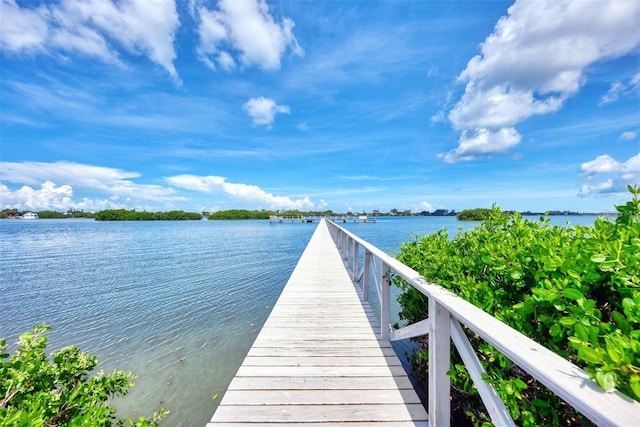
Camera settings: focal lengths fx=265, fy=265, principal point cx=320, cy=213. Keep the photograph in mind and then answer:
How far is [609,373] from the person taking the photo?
0.70m

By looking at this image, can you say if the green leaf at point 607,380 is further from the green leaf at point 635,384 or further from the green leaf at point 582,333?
the green leaf at point 582,333

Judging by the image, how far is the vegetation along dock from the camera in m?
0.85

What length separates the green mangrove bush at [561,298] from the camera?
794 millimetres

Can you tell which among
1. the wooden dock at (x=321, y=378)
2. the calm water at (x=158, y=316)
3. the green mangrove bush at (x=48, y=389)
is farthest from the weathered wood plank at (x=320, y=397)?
the calm water at (x=158, y=316)

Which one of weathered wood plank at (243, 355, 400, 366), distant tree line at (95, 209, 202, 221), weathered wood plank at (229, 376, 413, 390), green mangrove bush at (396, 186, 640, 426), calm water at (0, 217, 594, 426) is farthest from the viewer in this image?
distant tree line at (95, 209, 202, 221)

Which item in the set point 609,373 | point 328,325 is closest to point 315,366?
point 328,325

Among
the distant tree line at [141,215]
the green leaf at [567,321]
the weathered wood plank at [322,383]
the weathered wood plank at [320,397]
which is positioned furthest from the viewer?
the distant tree line at [141,215]

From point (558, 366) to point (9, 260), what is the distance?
2118 cm

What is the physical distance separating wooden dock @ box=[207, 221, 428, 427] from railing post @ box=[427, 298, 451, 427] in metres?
0.25

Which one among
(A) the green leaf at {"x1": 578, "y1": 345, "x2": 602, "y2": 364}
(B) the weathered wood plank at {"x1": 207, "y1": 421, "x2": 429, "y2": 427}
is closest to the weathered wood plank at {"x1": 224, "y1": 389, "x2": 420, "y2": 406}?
(B) the weathered wood plank at {"x1": 207, "y1": 421, "x2": 429, "y2": 427}

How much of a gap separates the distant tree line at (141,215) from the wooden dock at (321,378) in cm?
10396

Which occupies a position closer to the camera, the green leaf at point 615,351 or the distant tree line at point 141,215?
the green leaf at point 615,351

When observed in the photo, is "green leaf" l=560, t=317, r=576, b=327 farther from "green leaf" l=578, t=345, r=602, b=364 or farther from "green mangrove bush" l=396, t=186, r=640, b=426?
"green leaf" l=578, t=345, r=602, b=364

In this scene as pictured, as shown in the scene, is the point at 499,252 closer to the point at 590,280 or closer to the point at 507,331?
the point at 590,280
